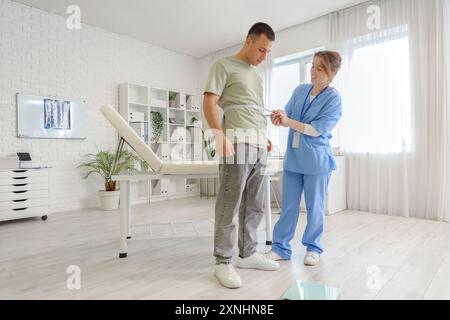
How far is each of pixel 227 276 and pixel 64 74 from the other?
11.5 ft

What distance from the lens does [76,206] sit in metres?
3.87

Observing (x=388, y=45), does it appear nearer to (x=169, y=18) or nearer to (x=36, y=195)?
(x=169, y=18)

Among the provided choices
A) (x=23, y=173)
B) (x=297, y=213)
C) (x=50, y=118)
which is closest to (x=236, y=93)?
(x=297, y=213)

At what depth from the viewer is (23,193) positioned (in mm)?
3053

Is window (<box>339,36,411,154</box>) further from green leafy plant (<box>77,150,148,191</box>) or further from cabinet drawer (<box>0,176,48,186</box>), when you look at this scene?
cabinet drawer (<box>0,176,48,186</box>)

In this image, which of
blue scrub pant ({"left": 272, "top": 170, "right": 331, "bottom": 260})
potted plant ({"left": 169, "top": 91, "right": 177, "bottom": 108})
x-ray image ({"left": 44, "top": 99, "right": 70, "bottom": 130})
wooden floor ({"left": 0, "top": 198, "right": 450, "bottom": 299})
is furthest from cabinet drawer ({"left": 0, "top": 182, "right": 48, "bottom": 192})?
blue scrub pant ({"left": 272, "top": 170, "right": 331, "bottom": 260})

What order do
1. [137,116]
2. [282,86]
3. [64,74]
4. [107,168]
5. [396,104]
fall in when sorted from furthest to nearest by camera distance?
[282,86] → [137,116] → [107,168] → [64,74] → [396,104]

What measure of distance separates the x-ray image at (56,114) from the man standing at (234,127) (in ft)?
9.73

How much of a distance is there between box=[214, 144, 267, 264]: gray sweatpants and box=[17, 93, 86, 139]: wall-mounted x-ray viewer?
117 inches

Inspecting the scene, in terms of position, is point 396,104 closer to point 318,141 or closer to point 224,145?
point 318,141

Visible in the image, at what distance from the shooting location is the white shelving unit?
4.34 meters

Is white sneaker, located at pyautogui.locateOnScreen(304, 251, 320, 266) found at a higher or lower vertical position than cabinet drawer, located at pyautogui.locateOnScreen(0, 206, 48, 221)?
lower

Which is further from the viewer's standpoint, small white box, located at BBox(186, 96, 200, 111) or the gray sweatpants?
small white box, located at BBox(186, 96, 200, 111)
